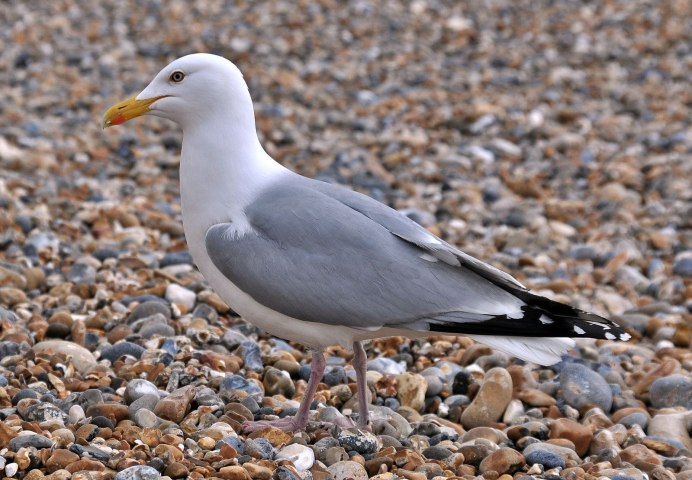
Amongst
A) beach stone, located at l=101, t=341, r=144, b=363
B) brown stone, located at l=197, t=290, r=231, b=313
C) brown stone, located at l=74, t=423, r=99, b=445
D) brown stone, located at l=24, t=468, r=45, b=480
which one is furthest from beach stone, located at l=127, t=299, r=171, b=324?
brown stone, located at l=24, t=468, r=45, b=480

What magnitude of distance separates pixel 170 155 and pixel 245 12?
478 cm

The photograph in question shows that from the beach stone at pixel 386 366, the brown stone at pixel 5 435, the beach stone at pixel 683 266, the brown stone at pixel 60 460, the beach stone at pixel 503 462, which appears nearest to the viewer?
the brown stone at pixel 60 460

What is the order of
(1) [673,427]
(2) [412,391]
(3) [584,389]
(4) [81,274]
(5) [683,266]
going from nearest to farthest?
1. (1) [673,427]
2. (2) [412,391]
3. (3) [584,389]
4. (4) [81,274]
5. (5) [683,266]

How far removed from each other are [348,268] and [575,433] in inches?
47.3

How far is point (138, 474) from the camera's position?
11.3 feet

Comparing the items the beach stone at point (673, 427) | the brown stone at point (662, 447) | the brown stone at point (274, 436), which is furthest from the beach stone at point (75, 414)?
the beach stone at point (673, 427)

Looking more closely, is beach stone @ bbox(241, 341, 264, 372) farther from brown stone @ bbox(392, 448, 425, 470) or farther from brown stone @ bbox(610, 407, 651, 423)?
brown stone @ bbox(610, 407, 651, 423)

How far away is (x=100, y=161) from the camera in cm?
866

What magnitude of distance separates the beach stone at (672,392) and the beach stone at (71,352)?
2.56 m

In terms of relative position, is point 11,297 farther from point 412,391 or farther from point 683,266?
point 683,266

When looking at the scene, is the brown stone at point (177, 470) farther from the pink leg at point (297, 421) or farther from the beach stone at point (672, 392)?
the beach stone at point (672, 392)

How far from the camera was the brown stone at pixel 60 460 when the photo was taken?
350cm

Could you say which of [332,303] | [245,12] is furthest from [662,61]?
[332,303]

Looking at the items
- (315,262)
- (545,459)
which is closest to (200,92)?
(315,262)
